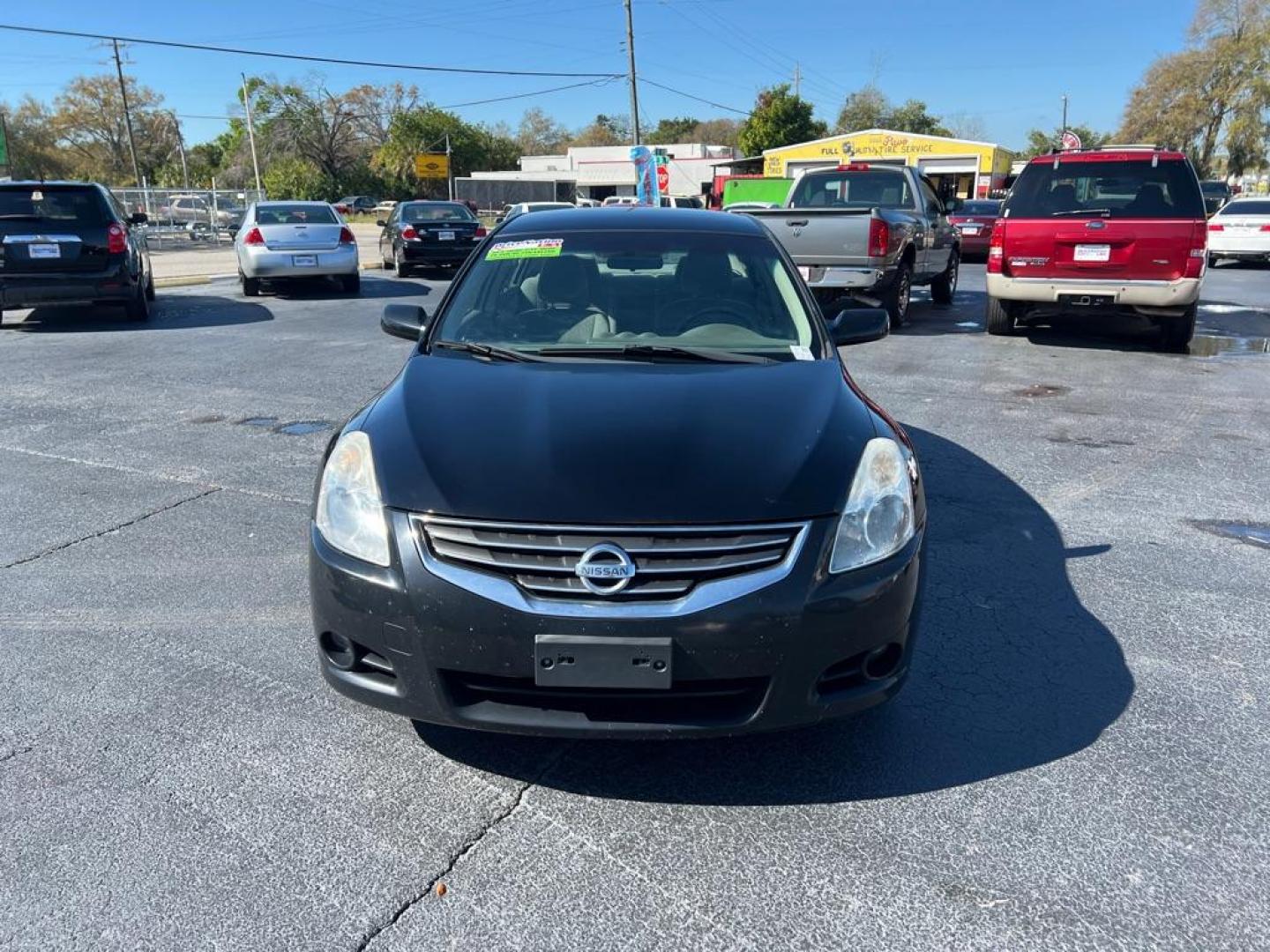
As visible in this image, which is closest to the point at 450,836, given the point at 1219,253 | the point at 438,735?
the point at 438,735

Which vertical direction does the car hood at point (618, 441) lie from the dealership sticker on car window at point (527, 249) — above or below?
below

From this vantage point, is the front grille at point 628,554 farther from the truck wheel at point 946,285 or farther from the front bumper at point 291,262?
the front bumper at point 291,262

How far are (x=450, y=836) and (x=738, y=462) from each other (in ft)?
4.15

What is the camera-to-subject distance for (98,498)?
17.2 feet

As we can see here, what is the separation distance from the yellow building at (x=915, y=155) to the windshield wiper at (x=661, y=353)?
153 ft

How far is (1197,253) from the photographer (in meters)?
9.22

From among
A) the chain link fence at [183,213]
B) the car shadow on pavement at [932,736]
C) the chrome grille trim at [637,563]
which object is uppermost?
the chain link fence at [183,213]

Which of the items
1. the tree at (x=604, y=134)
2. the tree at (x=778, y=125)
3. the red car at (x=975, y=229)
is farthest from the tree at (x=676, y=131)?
the red car at (x=975, y=229)

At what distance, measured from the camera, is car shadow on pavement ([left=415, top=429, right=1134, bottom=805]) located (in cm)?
274

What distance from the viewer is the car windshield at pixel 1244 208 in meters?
20.8

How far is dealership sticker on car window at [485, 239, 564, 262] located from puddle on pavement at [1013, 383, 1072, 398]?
17.0 feet

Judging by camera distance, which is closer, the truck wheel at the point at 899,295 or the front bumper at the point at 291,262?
the truck wheel at the point at 899,295

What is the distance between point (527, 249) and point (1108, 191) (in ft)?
26.4

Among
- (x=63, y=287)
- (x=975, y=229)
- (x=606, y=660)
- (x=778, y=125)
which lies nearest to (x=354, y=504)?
(x=606, y=660)
